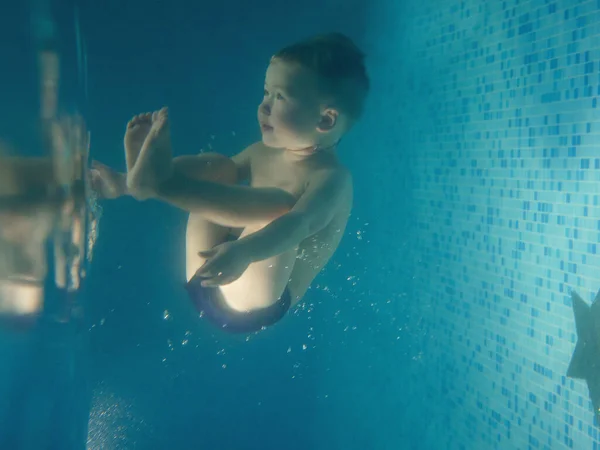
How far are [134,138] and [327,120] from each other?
0.42m

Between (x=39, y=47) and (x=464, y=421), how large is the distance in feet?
5.14

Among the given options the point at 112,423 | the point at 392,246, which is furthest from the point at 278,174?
the point at 112,423

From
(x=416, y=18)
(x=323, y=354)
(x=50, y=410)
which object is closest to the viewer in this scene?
(x=50, y=410)

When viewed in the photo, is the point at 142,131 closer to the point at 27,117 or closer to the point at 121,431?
the point at 27,117

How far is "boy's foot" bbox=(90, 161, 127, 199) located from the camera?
1.10 metres

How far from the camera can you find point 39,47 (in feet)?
1.98

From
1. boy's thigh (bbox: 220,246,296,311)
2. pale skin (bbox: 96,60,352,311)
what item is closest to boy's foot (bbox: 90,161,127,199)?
pale skin (bbox: 96,60,352,311)

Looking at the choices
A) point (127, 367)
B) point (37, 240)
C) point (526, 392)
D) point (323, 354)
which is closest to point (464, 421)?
point (526, 392)

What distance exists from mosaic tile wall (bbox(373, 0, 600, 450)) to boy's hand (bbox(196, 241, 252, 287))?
0.81 metres

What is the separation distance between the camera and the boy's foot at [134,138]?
35.7 inches

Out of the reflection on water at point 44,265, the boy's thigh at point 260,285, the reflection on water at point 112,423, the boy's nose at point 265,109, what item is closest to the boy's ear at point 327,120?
the boy's nose at point 265,109

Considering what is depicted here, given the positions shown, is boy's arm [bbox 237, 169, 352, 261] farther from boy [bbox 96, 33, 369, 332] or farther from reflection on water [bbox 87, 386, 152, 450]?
reflection on water [bbox 87, 386, 152, 450]

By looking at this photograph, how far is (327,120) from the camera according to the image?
→ 3.67ft

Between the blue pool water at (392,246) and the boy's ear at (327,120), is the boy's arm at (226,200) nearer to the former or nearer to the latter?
the boy's ear at (327,120)
